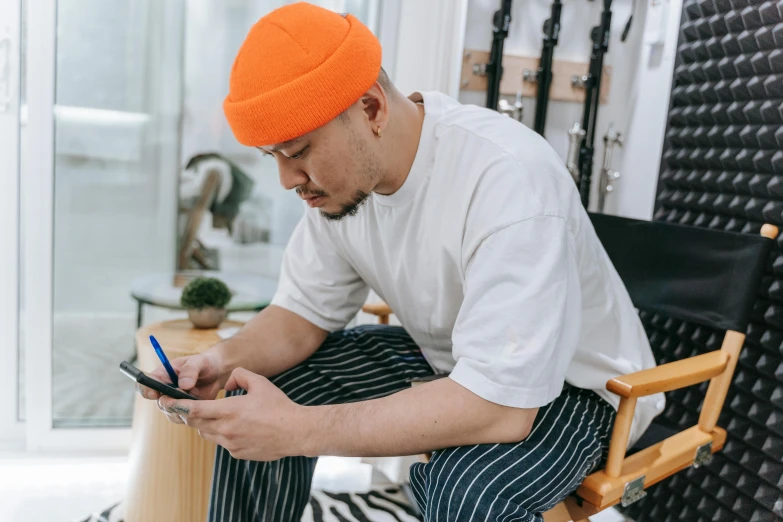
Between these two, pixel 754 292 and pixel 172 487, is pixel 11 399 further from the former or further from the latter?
pixel 754 292

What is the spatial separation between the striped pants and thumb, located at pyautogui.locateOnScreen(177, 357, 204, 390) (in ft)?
0.29

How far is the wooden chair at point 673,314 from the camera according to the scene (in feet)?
3.75

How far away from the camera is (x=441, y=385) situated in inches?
39.4

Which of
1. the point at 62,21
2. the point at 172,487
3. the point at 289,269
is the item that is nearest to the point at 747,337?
the point at 289,269

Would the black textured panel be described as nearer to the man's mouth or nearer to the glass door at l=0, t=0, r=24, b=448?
the man's mouth

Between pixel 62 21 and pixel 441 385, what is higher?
pixel 62 21

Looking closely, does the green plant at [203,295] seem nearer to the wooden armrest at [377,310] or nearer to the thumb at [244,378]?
the wooden armrest at [377,310]

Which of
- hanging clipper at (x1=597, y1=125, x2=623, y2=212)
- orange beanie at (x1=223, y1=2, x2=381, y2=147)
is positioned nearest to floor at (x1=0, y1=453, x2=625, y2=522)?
hanging clipper at (x1=597, y1=125, x2=623, y2=212)

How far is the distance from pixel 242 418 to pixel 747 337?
4.04ft

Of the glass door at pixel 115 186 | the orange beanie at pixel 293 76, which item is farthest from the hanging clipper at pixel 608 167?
the orange beanie at pixel 293 76

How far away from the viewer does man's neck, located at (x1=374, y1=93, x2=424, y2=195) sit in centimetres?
113

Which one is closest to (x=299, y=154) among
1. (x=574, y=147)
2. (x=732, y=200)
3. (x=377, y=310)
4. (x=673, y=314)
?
(x=377, y=310)

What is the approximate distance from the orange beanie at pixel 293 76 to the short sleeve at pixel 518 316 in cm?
32

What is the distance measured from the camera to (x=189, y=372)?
1.16m
